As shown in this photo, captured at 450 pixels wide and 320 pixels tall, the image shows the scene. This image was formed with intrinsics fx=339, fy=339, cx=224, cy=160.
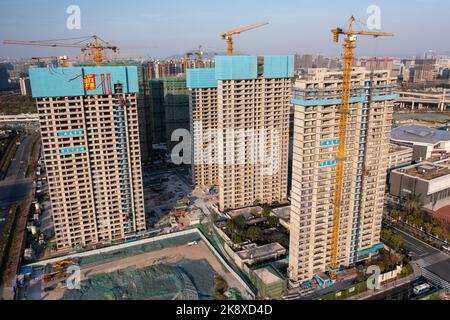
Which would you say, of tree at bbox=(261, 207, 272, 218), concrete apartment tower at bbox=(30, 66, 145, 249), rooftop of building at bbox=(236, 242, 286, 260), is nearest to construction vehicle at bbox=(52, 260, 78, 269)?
concrete apartment tower at bbox=(30, 66, 145, 249)

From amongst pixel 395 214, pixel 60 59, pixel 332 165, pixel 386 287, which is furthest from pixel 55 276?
pixel 395 214

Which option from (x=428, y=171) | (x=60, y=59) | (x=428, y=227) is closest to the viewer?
(x=60, y=59)

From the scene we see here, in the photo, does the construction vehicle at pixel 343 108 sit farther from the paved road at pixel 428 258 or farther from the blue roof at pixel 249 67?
the blue roof at pixel 249 67

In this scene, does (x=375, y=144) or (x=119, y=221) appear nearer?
(x=375, y=144)

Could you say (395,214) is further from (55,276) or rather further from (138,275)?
(55,276)

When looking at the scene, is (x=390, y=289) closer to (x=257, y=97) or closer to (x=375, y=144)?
(x=375, y=144)
